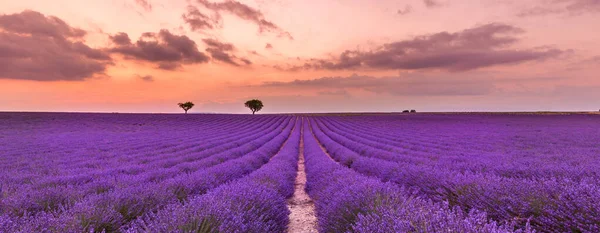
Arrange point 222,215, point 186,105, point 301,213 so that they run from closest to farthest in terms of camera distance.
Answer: point 222,215
point 301,213
point 186,105

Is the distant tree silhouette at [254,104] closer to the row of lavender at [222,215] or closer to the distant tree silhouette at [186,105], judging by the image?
the distant tree silhouette at [186,105]

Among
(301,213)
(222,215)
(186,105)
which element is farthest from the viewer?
(186,105)

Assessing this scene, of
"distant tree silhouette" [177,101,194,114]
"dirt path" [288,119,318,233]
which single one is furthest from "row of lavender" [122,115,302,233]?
"distant tree silhouette" [177,101,194,114]

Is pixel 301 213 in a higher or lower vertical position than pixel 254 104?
lower

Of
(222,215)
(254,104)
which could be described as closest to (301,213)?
(222,215)

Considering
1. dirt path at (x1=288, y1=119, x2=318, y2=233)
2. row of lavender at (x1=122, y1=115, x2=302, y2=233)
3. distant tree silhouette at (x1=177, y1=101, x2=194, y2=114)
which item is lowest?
dirt path at (x1=288, y1=119, x2=318, y2=233)

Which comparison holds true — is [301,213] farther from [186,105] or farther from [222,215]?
[186,105]

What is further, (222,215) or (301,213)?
(301,213)

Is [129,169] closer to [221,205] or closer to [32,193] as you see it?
[32,193]

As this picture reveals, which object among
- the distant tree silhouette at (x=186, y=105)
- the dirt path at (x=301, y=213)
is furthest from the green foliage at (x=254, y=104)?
the dirt path at (x=301, y=213)

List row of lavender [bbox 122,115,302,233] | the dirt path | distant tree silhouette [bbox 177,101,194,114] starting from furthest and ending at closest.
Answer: distant tree silhouette [bbox 177,101,194,114] < the dirt path < row of lavender [bbox 122,115,302,233]

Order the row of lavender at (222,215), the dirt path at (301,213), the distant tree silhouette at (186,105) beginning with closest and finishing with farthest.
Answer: the row of lavender at (222,215), the dirt path at (301,213), the distant tree silhouette at (186,105)

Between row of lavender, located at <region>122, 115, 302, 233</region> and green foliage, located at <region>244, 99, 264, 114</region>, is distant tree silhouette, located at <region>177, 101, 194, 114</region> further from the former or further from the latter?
row of lavender, located at <region>122, 115, 302, 233</region>

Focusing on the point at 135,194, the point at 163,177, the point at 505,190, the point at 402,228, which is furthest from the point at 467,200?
the point at 163,177
